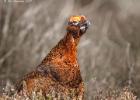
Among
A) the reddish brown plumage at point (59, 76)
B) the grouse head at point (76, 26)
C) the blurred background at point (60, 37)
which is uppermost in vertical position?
the blurred background at point (60, 37)

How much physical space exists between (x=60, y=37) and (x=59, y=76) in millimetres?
5910

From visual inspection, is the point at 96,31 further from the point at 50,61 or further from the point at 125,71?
the point at 50,61

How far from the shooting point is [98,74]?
1118 centimetres

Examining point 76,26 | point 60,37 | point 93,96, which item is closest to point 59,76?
point 76,26

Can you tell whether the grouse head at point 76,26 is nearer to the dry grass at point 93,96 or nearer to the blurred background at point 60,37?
the dry grass at point 93,96

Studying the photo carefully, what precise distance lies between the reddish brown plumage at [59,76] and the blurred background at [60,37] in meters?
2.90

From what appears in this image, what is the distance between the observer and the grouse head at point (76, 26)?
23.1ft

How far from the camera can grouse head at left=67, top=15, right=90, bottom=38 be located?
23.1 ft

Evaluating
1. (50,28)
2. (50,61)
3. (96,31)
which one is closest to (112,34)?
(96,31)

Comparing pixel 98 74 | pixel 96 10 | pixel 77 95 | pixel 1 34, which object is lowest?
pixel 77 95

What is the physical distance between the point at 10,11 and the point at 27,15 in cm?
58

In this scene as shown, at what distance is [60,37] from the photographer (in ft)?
41.6

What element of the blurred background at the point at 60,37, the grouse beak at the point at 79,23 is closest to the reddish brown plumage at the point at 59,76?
the grouse beak at the point at 79,23

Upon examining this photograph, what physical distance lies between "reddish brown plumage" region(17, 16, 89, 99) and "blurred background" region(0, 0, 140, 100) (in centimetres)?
290
